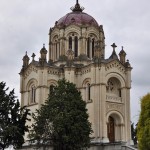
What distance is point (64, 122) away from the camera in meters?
39.7

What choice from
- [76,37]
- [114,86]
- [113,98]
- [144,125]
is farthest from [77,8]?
[144,125]

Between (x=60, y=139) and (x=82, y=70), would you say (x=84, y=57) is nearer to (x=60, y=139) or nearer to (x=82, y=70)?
(x=82, y=70)

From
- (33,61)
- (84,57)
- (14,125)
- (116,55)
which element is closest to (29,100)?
(33,61)

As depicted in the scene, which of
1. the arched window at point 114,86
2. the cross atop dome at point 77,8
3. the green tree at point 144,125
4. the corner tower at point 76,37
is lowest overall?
the green tree at point 144,125

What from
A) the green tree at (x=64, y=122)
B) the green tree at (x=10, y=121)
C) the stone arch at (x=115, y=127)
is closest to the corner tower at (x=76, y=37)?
the stone arch at (x=115, y=127)

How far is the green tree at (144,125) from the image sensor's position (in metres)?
33.2

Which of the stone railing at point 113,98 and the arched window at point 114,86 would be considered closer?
the stone railing at point 113,98

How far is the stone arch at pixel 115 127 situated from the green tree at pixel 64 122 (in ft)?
38.2

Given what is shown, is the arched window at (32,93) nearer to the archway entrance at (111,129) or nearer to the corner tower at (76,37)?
the corner tower at (76,37)

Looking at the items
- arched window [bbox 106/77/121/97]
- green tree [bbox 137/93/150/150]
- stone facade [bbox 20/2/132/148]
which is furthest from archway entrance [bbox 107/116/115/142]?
green tree [bbox 137/93/150/150]

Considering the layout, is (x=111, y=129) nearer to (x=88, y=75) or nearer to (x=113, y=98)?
(x=113, y=98)

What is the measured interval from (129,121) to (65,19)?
1607 centimetres

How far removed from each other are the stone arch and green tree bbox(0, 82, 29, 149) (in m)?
15.2

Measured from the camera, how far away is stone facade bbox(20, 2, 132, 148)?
50656 mm
